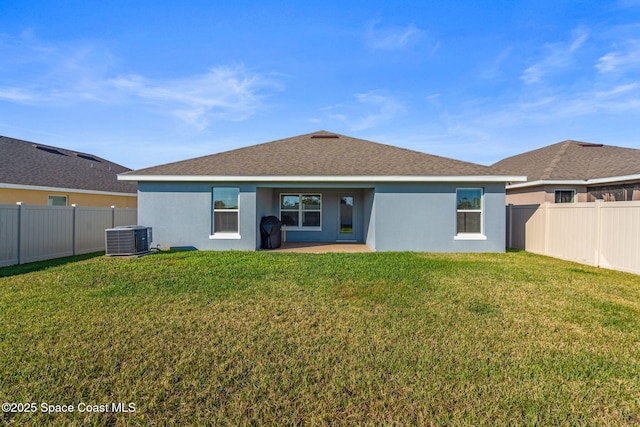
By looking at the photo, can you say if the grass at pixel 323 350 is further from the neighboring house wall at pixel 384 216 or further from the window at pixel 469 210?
the window at pixel 469 210

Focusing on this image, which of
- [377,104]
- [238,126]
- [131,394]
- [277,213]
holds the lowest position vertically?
[131,394]

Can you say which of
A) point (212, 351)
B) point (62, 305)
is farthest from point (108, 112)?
point (212, 351)

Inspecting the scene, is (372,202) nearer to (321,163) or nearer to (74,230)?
(321,163)

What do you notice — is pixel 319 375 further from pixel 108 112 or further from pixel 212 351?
pixel 108 112

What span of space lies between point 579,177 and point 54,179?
Answer: 83.2 ft

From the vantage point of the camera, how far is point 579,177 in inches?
578

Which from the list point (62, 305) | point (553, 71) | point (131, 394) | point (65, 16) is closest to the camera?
point (131, 394)

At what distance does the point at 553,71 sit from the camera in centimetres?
1274

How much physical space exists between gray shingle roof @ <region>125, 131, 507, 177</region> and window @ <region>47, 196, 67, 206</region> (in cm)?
701

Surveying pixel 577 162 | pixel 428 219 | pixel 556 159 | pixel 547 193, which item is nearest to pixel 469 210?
pixel 428 219

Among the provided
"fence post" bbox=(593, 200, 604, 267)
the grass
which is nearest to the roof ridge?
"fence post" bbox=(593, 200, 604, 267)

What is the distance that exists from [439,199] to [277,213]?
280 inches

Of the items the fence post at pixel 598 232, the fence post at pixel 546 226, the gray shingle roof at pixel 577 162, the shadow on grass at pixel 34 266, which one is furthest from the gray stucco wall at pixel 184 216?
Result: the gray shingle roof at pixel 577 162

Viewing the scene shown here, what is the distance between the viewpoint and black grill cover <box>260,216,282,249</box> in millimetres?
11961
